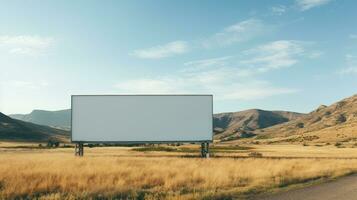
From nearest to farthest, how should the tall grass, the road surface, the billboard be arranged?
the road surface, the tall grass, the billboard

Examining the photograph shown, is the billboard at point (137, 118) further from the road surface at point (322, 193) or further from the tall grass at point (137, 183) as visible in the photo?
the road surface at point (322, 193)

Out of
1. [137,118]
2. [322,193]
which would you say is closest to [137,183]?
[322,193]

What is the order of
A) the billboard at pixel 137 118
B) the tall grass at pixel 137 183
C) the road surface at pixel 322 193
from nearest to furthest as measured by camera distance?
the road surface at pixel 322 193 < the tall grass at pixel 137 183 < the billboard at pixel 137 118

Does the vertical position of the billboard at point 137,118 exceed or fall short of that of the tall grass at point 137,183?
it exceeds it

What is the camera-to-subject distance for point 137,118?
4638 cm

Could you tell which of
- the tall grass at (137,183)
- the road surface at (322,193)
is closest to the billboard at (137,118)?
the tall grass at (137,183)

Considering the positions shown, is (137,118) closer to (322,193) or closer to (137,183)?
(137,183)

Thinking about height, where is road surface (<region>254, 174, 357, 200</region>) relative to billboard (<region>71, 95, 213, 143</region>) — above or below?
below

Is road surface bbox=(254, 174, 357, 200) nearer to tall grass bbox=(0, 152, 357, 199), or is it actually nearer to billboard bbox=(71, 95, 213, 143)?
tall grass bbox=(0, 152, 357, 199)

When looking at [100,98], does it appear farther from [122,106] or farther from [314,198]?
[314,198]

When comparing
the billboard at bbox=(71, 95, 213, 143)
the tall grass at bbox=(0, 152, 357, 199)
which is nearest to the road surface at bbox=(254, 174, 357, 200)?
the tall grass at bbox=(0, 152, 357, 199)

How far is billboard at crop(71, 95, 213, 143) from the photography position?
4628 centimetres

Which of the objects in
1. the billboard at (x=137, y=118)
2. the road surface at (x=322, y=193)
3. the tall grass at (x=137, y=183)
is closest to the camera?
the road surface at (x=322, y=193)

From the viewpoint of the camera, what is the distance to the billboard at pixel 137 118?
46281 mm
